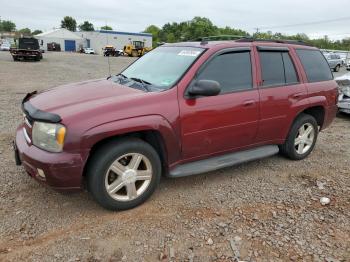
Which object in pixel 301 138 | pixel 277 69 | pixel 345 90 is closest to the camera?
pixel 277 69

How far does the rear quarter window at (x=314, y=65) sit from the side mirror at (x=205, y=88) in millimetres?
2048

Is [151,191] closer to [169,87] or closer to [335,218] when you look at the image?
[169,87]

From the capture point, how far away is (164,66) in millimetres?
4039

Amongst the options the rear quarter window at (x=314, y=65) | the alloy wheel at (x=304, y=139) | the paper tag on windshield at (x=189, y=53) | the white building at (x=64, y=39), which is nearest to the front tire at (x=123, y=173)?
the paper tag on windshield at (x=189, y=53)

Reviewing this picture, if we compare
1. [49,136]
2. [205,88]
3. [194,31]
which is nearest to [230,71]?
[205,88]

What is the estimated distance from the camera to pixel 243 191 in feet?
13.2

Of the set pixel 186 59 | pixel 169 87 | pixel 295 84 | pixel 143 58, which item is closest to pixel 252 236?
pixel 169 87

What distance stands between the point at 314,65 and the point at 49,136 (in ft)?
13.2

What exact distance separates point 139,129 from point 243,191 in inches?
63.7

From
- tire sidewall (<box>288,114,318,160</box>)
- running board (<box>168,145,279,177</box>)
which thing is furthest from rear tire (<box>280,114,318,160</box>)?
running board (<box>168,145,279,177</box>)

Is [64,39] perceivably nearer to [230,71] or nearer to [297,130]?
[297,130]

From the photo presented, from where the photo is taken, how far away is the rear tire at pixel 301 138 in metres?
4.81

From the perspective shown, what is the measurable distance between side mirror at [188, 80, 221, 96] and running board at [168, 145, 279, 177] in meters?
0.86

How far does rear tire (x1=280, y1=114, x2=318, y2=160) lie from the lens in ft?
15.8
